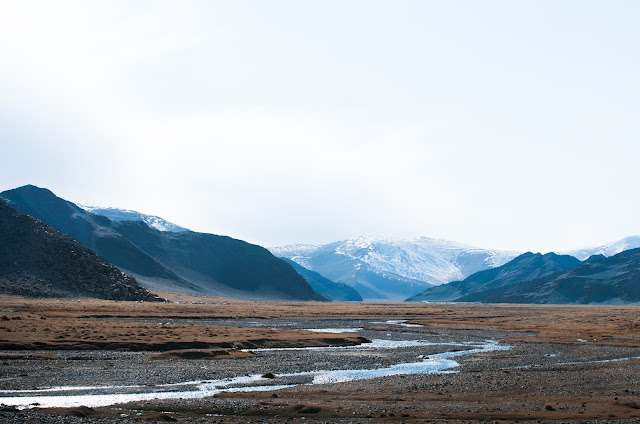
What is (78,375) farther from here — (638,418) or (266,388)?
(638,418)

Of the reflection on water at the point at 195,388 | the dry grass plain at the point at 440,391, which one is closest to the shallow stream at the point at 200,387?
the reflection on water at the point at 195,388

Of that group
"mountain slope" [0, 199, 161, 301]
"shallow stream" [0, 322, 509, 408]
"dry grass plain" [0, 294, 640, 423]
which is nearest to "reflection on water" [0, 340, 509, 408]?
"shallow stream" [0, 322, 509, 408]

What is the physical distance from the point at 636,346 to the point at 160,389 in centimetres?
5278

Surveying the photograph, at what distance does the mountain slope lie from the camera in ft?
517

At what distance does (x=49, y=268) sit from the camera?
167 m

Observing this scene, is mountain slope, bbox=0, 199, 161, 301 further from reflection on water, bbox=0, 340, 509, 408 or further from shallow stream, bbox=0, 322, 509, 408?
reflection on water, bbox=0, 340, 509, 408

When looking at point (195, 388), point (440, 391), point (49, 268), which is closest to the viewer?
point (440, 391)

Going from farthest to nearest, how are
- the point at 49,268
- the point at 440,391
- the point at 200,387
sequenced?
1. the point at 49,268
2. the point at 200,387
3. the point at 440,391

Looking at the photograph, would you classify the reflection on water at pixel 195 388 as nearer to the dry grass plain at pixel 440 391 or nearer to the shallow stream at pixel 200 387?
the shallow stream at pixel 200 387

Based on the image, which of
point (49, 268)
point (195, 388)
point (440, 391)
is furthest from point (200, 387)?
point (49, 268)

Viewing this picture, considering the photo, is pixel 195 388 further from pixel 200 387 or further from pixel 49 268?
pixel 49 268

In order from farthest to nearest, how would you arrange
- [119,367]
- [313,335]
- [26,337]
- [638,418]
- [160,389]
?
1. [313,335]
2. [26,337]
3. [119,367]
4. [160,389]
5. [638,418]

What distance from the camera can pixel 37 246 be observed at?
175 meters

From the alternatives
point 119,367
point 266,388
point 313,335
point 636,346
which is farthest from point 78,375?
point 636,346
